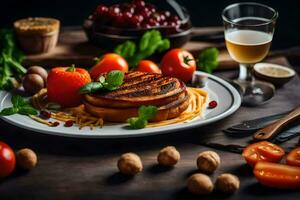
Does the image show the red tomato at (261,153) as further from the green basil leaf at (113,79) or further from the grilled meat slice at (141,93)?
the green basil leaf at (113,79)

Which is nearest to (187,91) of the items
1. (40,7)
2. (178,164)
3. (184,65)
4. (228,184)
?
(184,65)

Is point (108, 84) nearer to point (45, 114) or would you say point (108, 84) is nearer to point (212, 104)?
point (45, 114)

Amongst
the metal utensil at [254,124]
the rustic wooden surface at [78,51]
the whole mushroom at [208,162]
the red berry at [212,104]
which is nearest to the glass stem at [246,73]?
the rustic wooden surface at [78,51]

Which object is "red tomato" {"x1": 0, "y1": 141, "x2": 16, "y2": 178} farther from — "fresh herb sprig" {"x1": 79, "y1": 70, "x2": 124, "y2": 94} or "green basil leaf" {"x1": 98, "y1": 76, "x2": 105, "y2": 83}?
"green basil leaf" {"x1": 98, "y1": 76, "x2": 105, "y2": 83}

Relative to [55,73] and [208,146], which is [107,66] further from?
[208,146]

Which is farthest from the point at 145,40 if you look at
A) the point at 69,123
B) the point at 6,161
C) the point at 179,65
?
the point at 6,161

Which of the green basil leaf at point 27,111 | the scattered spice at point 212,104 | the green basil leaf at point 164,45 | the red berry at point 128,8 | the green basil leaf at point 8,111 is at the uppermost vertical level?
the red berry at point 128,8

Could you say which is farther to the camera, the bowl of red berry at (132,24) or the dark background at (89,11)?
the dark background at (89,11)
